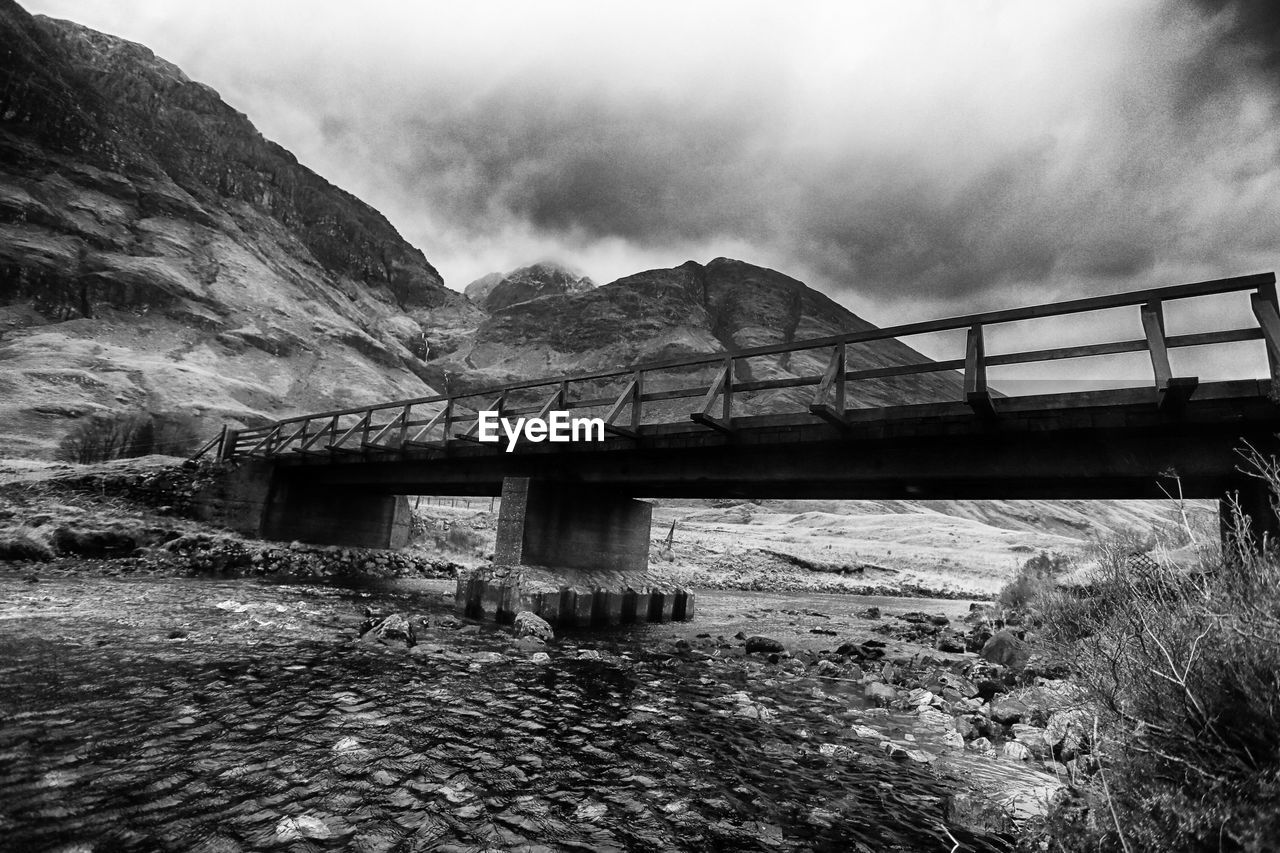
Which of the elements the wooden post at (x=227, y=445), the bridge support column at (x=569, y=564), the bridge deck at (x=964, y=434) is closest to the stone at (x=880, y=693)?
the bridge deck at (x=964, y=434)

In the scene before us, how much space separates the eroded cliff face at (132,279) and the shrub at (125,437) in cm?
205

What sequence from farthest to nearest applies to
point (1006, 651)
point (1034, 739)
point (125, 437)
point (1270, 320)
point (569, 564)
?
point (125, 437), point (569, 564), point (1006, 651), point (1270, 320), point (1034, 739)

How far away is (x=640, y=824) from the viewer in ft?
17.7

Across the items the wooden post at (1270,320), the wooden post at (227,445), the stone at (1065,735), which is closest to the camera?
the stone at (1065,735)

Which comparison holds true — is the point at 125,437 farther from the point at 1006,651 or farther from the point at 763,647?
the point at 1006,651

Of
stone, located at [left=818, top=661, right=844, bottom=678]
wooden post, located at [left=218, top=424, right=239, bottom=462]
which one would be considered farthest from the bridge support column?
wooden post, located at [left=218, top=424, right=239, bottom=462]

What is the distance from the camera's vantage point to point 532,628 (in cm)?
1540

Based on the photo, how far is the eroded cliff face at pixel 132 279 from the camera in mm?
83500

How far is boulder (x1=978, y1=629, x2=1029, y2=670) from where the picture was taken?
539 inches

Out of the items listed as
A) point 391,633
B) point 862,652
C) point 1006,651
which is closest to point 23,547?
point 391,633

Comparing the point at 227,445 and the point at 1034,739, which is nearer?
the point at 1034,739

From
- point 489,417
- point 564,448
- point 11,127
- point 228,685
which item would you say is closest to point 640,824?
point 228,685

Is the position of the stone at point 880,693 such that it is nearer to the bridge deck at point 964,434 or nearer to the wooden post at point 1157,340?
the bridge deck at point 964,434

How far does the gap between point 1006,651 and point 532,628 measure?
11.5 meters
